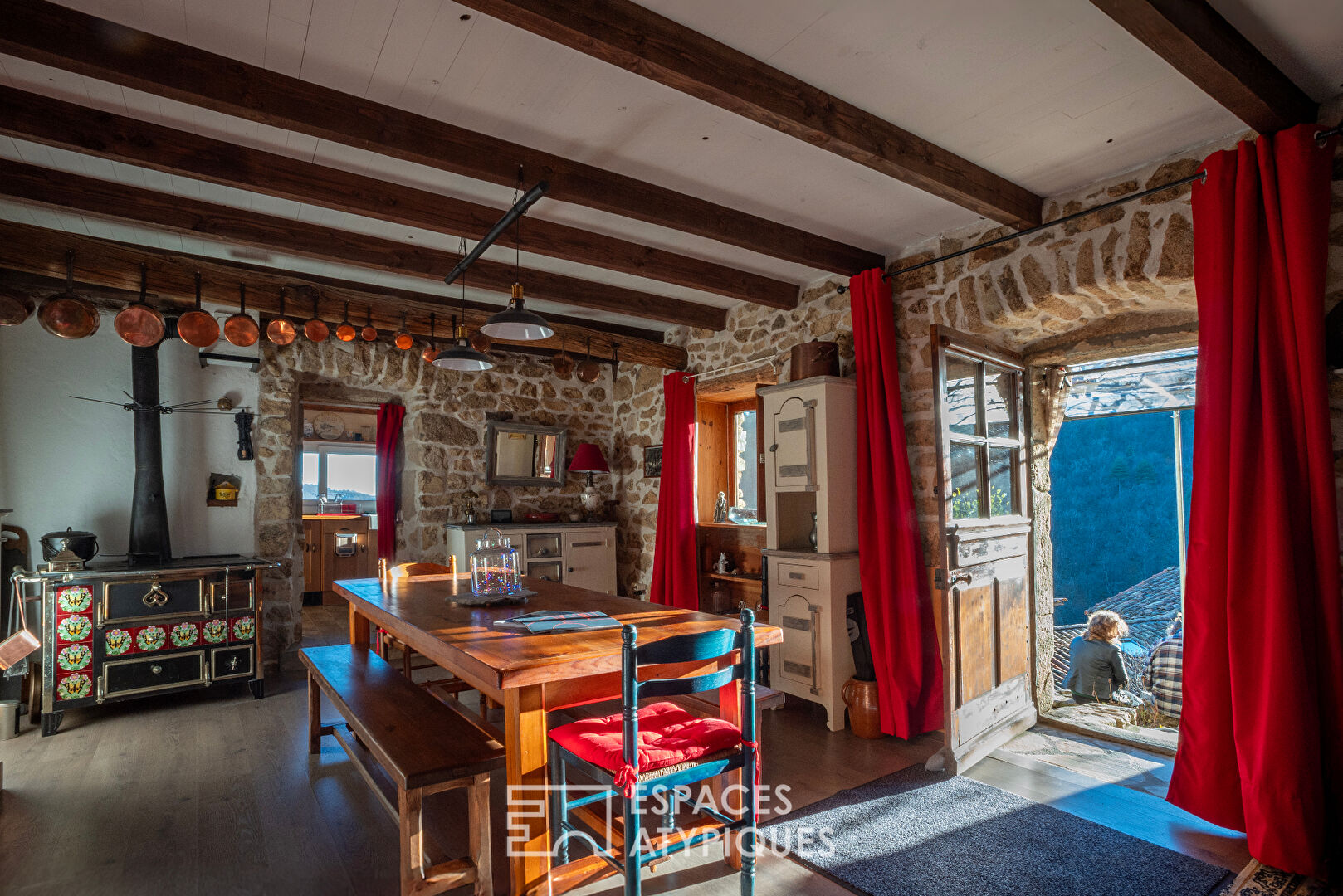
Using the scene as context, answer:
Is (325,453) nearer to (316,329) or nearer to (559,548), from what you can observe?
(559,548)

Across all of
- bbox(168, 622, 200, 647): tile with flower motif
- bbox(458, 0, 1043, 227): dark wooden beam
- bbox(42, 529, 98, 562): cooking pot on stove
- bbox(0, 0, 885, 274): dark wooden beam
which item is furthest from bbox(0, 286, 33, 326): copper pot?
bbox(458, 0, 1043, 227): dark wooden beam

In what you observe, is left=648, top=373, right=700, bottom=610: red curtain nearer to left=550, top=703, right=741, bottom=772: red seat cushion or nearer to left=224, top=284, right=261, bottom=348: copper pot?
left=224, top=284, right=261, bottom=348: copper pot

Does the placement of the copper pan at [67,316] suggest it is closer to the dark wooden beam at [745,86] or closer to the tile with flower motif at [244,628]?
the tile with flower motif at [244,628]

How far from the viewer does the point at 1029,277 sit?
340 centimetres

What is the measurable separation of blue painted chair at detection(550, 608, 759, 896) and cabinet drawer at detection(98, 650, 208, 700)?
319 cm

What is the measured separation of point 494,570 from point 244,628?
250 centimetres

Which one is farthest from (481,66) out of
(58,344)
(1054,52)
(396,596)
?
(58,344)

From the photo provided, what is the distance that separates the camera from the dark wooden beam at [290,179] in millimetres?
2559

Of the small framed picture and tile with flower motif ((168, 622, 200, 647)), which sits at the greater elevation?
the small framed picture

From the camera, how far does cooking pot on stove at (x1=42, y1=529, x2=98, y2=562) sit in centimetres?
403

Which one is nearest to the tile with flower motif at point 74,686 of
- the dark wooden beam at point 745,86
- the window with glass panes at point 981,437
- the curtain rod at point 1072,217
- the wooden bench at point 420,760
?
the wooden bench at point 420,760

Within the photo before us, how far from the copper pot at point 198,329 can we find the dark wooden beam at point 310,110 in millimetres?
1625

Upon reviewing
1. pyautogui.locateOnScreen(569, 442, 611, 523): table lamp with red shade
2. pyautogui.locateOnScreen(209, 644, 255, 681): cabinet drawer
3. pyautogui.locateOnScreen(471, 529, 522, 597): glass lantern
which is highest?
pyautogui.locateOnScreen(569, 442, 611, 523): table lamp with red shade

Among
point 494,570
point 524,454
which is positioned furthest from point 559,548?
point 494,570
